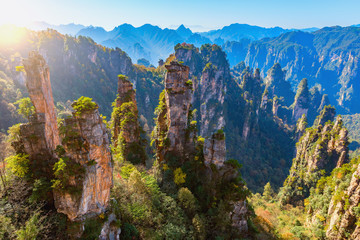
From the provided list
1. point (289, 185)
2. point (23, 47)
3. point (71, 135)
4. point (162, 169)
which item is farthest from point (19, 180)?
point (23, 47)

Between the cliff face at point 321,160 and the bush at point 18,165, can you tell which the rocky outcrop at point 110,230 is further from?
the cliff face at point 321,160

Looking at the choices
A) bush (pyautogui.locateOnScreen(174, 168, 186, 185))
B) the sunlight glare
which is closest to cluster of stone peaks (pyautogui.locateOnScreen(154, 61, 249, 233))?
bush (pyautogui.locateOnScreen(174, 168, 186, 185))

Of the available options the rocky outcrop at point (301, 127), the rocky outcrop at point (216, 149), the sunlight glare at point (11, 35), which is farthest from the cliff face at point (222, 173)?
the sunlight glare at point (11, 35)

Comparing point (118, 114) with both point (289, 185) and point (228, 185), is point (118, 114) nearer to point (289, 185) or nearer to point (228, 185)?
point (228, 185)

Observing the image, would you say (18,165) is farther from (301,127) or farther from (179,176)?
(301,127)

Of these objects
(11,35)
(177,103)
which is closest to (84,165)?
(177,103)
